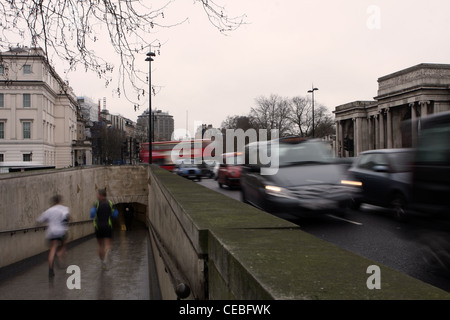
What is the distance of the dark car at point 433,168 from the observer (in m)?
4.64

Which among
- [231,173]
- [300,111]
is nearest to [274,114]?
[300,111]

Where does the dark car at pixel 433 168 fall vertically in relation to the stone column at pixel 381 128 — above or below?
below

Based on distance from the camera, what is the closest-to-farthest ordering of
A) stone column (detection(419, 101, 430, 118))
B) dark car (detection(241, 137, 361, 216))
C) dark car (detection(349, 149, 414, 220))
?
dark car (detection(241, 137, 361, 216)), dark car (detection(349, 149, 414, 220)), stone column (detection(419, 101, 430, 118))

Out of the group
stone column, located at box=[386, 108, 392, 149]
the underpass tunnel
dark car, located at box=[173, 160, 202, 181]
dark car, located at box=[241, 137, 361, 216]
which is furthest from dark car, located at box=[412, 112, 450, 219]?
stone column, located at box=[386, 108, 392, 149]

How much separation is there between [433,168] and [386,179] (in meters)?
4.88

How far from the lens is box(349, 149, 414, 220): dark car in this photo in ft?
29.7

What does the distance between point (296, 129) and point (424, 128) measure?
79.5 m

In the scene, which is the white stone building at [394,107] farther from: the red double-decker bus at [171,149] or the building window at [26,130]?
the building window at [26,130]

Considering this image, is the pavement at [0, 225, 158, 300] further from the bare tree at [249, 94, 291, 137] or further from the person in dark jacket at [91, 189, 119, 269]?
the bare tree at [249, 94, 291, 137]

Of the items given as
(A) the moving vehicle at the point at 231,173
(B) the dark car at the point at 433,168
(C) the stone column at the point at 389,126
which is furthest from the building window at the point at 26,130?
(B) the dark car at the point at 433,168

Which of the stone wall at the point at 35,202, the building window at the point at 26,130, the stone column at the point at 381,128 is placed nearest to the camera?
the stone wall at the point at 35,202

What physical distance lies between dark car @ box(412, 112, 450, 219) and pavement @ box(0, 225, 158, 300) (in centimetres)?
1071

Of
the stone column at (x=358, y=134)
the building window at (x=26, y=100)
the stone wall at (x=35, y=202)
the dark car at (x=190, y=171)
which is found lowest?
the stone wall at (x=35, y=202)

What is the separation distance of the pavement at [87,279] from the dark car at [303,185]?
7.11 m
